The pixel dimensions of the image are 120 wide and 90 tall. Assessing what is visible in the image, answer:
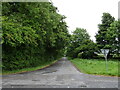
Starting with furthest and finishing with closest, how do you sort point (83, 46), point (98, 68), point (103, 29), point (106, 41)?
point (83, 46) < point (103, 29) < point (106, 41) < point (98, 68)

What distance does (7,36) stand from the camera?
1148 cm

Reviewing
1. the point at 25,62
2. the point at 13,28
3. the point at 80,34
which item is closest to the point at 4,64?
the point at 25,62

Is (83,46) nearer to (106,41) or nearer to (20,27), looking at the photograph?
(106,41)

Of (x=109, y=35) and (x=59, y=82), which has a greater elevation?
(x=109, y=35)

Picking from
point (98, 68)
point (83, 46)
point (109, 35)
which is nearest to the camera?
point (98, 68)

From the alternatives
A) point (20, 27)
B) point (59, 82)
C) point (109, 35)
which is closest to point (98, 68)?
point (59, 82)

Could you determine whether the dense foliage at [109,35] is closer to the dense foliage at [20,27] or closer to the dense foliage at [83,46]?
the dense foliage at [83,46]

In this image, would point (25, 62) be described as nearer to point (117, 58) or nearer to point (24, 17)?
point (24, 17)

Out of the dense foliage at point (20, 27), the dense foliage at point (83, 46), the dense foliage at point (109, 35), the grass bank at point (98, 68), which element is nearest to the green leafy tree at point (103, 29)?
the dense foliage at point (109, 35)

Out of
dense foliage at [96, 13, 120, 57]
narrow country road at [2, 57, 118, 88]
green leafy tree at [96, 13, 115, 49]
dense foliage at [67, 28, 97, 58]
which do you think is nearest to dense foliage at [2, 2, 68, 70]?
narrow country road at [2, 57, 118, 88]

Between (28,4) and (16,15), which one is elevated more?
(28,4)

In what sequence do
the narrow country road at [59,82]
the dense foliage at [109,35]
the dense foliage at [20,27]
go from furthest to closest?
the dense foliage at [109,35] < the dense foliage at [20,27] < the narrow country road at [59,82]

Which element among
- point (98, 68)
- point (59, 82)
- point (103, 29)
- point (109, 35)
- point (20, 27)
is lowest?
point (98, 68)

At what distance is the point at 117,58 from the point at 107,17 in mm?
12687
